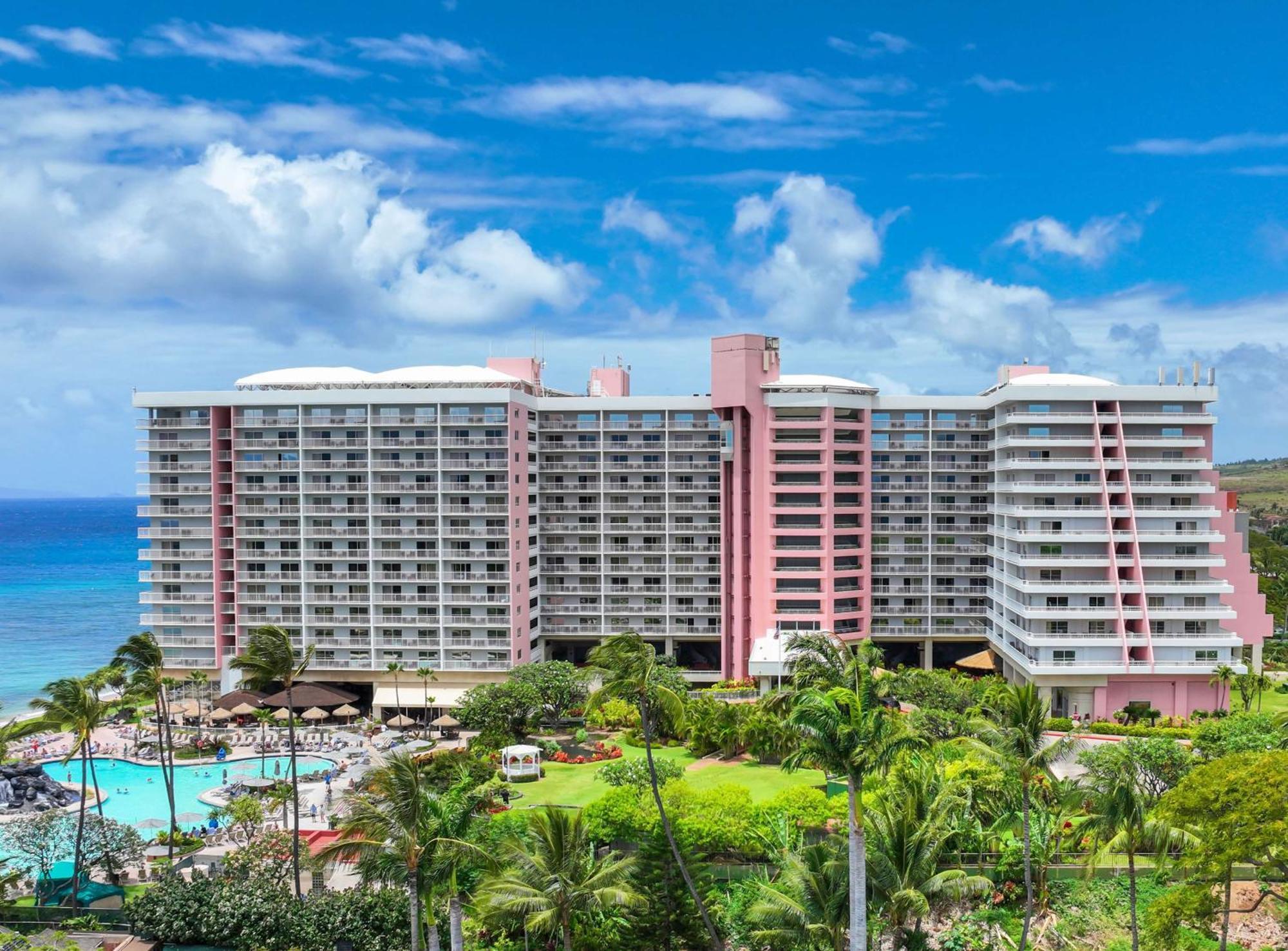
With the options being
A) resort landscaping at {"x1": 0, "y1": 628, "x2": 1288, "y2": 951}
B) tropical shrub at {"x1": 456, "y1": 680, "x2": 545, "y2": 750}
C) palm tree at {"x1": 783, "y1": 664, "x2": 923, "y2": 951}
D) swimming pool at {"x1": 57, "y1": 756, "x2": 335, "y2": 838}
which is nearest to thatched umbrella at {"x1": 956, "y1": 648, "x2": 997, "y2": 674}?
resort landscaping at {"x1": 0, "y1": 628, "x2": 1288, "y2": 951}

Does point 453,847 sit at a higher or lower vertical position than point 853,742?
lower

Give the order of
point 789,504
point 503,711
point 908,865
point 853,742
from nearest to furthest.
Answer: point 853,742
point 908,865
point 503,711
point 789,504

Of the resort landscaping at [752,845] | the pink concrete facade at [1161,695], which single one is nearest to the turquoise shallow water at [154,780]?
the resort landscaping at [752,845]

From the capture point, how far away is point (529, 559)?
77812 millimetres

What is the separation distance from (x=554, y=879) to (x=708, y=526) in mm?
49983

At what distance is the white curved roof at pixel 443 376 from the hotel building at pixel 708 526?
368 mm

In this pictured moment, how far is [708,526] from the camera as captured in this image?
261 ft

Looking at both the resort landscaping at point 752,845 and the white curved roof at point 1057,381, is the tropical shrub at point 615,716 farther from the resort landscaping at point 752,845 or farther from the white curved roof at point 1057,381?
the white curved roof at point 1057,381

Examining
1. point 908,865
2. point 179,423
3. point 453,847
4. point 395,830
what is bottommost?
point 908,865

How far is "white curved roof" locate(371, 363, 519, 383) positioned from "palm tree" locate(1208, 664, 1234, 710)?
52.4 metres

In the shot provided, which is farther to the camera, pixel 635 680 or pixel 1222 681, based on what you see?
pixel 1222 681

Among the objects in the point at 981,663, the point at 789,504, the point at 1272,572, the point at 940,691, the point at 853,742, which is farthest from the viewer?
the point at 1272,572

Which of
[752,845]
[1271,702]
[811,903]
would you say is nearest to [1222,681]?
[1271,702]

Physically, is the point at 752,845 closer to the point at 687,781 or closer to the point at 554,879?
the point at 687,781
